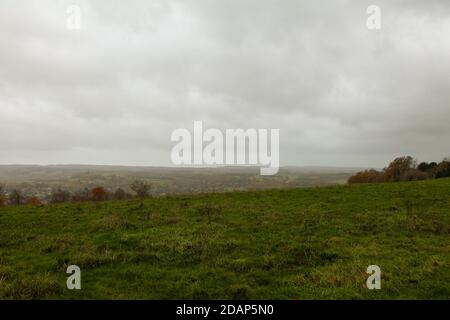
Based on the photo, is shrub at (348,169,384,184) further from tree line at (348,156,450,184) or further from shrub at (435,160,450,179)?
shrub at (435,160,450,179)

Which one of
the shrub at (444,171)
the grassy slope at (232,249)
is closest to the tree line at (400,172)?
the shrub at (444,171)

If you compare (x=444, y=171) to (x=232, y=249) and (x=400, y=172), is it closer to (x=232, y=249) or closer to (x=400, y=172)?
(x=400, y=172)

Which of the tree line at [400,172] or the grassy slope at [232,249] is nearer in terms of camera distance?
the grassy slope at [232,249]

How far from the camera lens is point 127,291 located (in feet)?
35.0

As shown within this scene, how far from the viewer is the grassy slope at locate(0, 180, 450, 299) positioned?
10.8m

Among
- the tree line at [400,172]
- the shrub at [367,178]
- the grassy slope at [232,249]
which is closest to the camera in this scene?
the grassy slope at [232,249]

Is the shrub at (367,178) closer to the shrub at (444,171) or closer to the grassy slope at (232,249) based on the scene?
the shrub at (444,171)

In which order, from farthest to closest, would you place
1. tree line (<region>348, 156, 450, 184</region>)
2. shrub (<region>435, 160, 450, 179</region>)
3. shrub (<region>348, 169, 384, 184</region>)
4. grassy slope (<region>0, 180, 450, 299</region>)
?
shrub (<region>348, 169, 384, 184</region>) < tree line (<region>348, 156, 450, 184</region>) < shrub (<region>435, 160, 450, 179</region>) < grassy slope (<region>0, 180, 450, 299</region>)

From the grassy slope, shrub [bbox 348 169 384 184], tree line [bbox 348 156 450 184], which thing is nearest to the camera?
the grassy slope

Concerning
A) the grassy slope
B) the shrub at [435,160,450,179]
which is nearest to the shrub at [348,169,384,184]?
the shrub at [435,160,450,179]

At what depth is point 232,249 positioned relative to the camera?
15.2m

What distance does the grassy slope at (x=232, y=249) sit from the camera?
1079 cm
